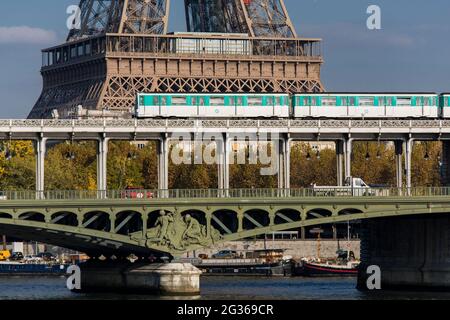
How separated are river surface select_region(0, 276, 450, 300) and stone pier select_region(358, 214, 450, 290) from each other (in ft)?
7.04

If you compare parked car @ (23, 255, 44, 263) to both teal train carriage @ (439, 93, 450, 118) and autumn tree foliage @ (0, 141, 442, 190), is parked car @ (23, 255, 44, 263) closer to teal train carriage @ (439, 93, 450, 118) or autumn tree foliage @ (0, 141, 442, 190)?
autumn tree foliage @ (0, 141, 442, 190)

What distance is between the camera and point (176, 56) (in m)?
168

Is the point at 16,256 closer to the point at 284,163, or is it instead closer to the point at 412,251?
the point at 284,163

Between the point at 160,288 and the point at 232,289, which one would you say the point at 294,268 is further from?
the point at 160,288

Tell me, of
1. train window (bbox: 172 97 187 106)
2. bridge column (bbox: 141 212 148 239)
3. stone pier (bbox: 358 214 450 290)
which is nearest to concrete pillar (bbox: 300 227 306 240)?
train window (bbox: 172 97 187 106)

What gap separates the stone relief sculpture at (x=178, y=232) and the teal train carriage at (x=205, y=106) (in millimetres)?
17839

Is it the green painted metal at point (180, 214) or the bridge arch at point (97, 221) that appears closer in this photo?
the green painted metal at point (180, 214)

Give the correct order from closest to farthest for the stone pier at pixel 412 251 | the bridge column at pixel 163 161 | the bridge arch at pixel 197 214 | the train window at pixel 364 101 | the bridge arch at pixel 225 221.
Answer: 1. the bridge arch at pixel 225 221
2. the bridge arch at pixel 197 214
3. the stone pier at pixel 412 251
4. the bridge column at pixel 163 161
5. the train window at pixel 364 101

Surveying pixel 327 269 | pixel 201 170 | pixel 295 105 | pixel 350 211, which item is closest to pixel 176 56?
pixel 201 170

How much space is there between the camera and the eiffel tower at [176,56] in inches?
6462

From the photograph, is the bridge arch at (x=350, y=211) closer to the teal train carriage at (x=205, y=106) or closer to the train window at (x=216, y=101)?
the teal train carriage at (x=205, y=106)

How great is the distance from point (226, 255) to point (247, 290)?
3864cm

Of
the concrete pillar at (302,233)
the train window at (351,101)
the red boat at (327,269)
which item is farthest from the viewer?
the concrete pillar at (302,233)

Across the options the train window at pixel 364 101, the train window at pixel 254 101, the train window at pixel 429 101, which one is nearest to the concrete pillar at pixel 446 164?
the train window at pixel 429 101
